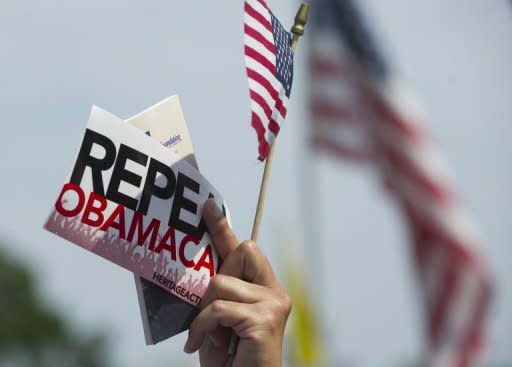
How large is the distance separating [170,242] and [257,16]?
0.80 metres

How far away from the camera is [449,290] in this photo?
8.68 meters

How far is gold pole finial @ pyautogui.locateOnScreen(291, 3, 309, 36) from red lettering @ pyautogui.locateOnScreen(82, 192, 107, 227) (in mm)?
877

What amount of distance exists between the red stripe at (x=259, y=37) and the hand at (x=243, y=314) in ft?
2.24

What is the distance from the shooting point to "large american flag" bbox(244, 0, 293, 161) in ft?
15.5

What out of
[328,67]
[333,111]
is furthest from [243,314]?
[328,67]

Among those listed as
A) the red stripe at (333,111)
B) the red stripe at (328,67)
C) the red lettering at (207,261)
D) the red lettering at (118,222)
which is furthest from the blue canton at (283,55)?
the red stripe at (328,67)

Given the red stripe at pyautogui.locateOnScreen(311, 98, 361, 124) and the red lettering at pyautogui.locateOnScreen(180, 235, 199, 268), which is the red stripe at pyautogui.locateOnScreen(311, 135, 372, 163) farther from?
the red lettering at pyautogui.locateOnScreen(180, 235, 199, 268)

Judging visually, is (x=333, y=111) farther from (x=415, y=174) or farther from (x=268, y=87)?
(x=268, y=87)

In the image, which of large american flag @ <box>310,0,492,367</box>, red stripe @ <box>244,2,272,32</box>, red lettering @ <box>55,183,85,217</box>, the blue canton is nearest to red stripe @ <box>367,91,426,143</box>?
large american flag @ <box>310,0,492,367</box>

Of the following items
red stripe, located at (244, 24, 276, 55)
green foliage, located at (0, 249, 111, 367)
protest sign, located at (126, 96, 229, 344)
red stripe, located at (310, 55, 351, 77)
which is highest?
red stripe, located at (310, 55, 351, 77)

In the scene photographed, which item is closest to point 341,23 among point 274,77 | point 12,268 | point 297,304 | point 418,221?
point 418,221

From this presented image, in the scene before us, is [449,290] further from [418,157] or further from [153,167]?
[153,167]

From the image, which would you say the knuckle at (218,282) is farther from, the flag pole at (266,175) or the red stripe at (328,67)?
the red stripe at (328,67)

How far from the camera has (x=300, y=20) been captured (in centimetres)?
476
